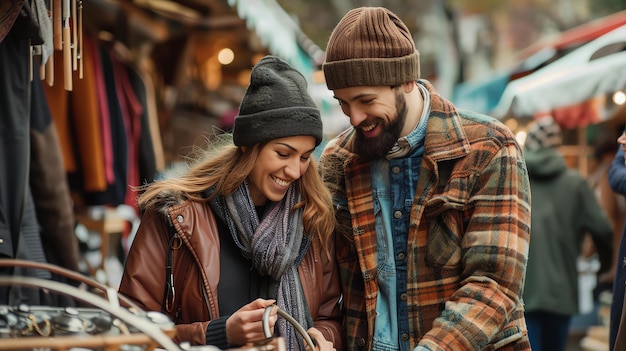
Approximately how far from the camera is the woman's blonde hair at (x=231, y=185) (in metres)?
3.28

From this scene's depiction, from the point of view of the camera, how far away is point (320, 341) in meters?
3.03

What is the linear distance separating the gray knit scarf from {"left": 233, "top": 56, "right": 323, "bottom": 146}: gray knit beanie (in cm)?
24

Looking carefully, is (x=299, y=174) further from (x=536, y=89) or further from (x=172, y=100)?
(x=172, y=100)

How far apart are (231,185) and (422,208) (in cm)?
72

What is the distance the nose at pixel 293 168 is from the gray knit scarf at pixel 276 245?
16 cm

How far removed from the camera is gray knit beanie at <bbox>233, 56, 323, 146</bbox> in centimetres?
320

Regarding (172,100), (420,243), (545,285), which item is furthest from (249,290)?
(172,100)

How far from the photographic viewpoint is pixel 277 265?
125 inches

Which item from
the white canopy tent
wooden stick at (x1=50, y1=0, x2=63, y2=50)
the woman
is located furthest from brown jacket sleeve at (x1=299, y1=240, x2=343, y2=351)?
the white canopy tent

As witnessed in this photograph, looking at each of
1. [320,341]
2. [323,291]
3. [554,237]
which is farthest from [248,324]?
[554,237]

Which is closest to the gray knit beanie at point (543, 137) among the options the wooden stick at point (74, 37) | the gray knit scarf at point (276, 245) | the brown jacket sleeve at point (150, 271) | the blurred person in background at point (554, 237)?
the blurred person in background at point (554, 237)

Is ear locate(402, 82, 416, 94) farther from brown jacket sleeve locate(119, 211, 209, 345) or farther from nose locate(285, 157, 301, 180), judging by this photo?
brown jacket sleeve locate(119, 211, 209, 345)

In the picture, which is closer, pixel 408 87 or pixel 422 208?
pixel 422 208

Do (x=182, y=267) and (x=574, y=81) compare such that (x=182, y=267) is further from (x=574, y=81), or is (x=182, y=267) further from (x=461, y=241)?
(x=574, y=81)
